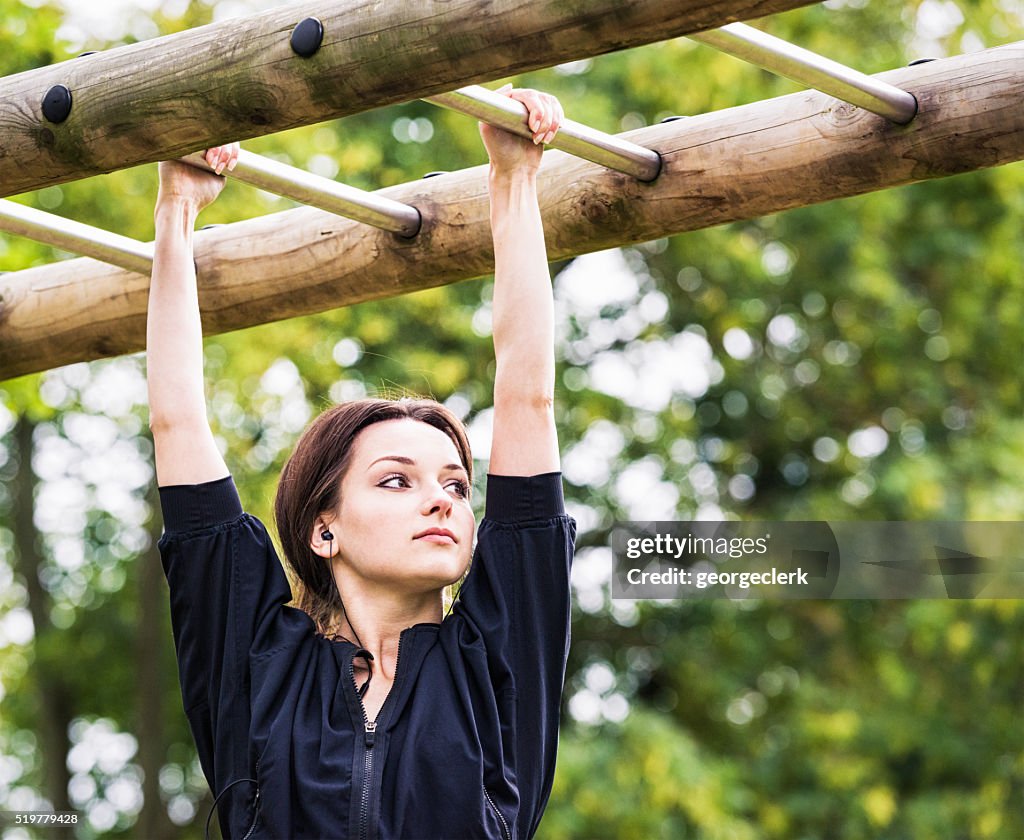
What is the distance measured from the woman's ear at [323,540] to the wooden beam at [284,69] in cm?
56

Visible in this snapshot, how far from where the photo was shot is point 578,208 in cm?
235

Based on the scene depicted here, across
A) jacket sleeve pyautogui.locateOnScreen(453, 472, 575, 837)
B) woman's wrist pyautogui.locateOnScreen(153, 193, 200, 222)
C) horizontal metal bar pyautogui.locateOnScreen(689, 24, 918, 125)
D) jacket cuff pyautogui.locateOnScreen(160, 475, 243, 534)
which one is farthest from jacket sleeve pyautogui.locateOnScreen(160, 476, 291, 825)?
horizontal metal bar pyautogui.locateOnScreen(689, 24, 918, 125)

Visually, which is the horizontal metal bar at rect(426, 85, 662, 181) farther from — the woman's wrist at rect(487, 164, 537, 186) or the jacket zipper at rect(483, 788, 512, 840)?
the jacket zipper at rect(483, 788, 512, 840)

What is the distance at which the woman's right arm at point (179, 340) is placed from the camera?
6.63ft

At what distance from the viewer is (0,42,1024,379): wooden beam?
2055 millimetres

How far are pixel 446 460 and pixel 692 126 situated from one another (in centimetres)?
63

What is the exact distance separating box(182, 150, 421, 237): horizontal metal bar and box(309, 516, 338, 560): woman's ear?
1.51ft

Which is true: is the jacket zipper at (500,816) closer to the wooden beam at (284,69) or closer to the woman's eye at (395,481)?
the woman's eye at (395,481)

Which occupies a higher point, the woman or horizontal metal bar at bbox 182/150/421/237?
horizontal metal bar at bbox 182/150/421/237

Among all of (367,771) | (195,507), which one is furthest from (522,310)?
(367,771)

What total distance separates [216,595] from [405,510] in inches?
10.4

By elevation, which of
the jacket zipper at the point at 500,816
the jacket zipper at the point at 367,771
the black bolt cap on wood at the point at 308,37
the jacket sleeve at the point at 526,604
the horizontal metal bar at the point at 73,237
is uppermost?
the horizontal metal bar at the point at 73,237

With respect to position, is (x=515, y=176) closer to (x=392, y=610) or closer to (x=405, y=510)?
(x=405, y=510)

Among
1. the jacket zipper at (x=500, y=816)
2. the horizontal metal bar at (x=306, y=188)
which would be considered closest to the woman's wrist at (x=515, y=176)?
the horizontal metal bar at (x=306, y=188)
